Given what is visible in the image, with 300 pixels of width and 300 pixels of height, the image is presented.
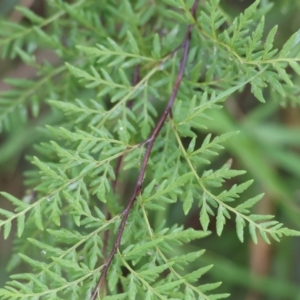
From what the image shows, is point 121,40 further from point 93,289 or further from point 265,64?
point 93,289

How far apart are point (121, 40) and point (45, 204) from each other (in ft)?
1.66

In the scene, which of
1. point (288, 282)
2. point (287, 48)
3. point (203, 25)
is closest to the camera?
point (287, 48)

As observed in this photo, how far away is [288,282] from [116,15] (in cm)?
126

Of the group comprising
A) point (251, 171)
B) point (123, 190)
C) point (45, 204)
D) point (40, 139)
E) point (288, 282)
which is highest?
point (40, 139)

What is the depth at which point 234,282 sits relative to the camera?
1.90 meters

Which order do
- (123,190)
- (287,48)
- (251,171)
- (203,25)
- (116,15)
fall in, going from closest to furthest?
(287,48)
(203,25)
(116,15)
(251,171)
(123,190)

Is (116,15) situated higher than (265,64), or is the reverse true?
(116,15)

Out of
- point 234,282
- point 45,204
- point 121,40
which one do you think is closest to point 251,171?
point 234,282

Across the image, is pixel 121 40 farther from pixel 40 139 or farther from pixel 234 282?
pixel 234 282

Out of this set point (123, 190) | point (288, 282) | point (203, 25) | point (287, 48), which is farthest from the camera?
point (123, 190)

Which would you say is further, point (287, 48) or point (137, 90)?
point (137, 90)

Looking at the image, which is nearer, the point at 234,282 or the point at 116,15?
the point at 116,15

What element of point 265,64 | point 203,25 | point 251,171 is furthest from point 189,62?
point 251,171

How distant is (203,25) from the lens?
2.94 ft
